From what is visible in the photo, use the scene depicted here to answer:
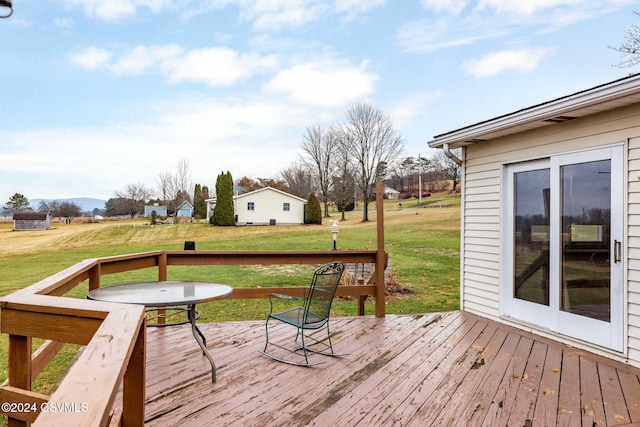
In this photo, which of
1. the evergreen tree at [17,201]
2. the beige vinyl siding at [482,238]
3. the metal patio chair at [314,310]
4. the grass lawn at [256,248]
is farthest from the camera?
the evergreen tree at [17,201]

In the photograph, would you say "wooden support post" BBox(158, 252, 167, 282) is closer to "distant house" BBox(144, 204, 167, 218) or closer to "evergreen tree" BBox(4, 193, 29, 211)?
"distant house" BBox(144, 204, 167, 218)

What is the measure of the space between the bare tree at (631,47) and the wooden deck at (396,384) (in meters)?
9.53

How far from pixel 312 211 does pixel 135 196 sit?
2272cm

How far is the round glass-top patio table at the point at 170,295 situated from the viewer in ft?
9.50

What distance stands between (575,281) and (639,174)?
45.1 inches

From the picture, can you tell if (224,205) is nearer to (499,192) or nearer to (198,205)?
(198,205)

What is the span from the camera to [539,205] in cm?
437

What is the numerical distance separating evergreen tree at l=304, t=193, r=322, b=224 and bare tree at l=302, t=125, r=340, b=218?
4667mm

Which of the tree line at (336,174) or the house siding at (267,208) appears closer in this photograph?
the house siding at (267,208)

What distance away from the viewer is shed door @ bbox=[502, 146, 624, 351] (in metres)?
3.66

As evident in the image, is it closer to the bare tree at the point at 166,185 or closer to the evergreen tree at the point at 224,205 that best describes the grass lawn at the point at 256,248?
the evergreen tree at the point at 224,205

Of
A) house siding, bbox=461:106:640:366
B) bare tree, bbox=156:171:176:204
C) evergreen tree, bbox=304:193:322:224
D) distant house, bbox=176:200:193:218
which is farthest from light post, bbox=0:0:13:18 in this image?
bare tree, bbox=156:171:176:204

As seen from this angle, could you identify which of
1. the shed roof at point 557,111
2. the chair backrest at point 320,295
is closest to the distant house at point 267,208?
the shed roof at point 557,111

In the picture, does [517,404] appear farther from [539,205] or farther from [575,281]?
[539,205]
